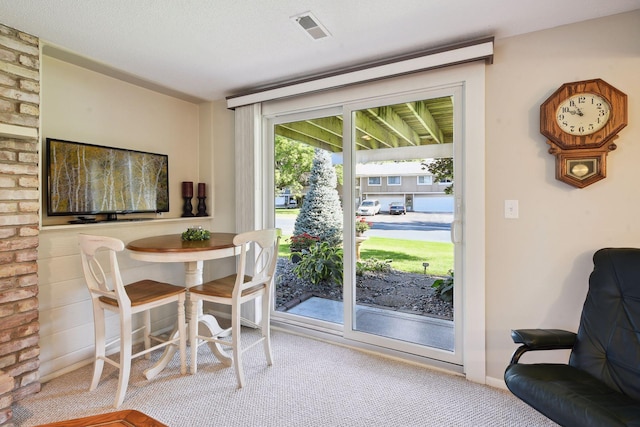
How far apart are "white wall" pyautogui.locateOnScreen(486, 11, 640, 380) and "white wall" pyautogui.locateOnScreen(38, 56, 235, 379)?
251 centimetres

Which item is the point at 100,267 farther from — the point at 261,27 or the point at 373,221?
the point at 373,221

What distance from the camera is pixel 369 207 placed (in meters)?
2.74

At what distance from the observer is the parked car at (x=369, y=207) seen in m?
2.73

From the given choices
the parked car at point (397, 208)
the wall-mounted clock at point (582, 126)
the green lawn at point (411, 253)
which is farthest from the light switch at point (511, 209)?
the parked car at point (397, 208)

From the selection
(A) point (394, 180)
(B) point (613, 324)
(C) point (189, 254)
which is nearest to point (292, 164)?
(A) point (394, 180)

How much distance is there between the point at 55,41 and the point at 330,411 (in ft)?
10.1

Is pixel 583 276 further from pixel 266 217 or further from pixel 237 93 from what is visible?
pixel 237 93

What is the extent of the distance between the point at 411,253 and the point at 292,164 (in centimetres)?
145

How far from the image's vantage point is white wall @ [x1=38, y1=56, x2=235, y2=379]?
2.27m

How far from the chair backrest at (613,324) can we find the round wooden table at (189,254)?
2.12 m

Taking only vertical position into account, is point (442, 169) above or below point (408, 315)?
above

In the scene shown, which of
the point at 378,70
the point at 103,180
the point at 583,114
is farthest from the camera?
the point at 103,180

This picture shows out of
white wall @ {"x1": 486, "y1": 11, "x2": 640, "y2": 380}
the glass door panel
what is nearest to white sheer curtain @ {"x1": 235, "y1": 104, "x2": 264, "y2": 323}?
the glass door panel

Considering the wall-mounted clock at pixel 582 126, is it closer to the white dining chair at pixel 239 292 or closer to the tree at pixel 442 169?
the tree at pixel 442 169
